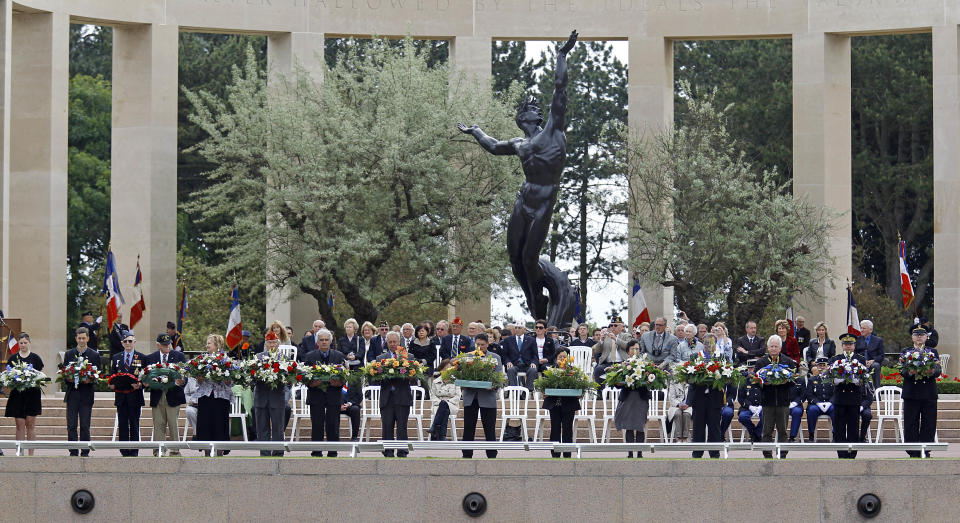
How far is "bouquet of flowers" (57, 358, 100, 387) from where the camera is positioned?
57.7ft

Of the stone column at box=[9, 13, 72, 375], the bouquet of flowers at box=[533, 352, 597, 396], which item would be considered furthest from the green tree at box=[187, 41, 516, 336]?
the bouquet of flowers at box=[533, 352, 597, 396]

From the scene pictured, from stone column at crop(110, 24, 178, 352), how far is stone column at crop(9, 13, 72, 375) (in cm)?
176

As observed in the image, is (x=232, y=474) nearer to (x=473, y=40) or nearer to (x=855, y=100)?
(x=473, y=40)

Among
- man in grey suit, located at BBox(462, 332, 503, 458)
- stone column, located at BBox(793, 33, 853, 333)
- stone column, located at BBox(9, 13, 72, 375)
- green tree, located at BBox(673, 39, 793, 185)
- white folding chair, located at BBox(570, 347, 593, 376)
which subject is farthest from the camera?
green tree, located at BBox(673, 39, 793, 185)

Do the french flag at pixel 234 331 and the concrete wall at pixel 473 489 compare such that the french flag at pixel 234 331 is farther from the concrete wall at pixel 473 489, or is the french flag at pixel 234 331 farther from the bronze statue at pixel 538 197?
the concrete wall at pixel 473 489

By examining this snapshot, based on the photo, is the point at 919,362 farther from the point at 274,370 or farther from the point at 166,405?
the point at 166,405

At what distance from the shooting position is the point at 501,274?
30.4 m

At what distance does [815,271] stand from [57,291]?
14758mm

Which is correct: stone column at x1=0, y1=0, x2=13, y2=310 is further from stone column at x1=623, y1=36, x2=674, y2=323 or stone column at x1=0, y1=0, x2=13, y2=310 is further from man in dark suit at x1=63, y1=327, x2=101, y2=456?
stone column at x1=623, y1=36, x2=674, y2=323

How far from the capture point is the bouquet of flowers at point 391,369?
55.8ft

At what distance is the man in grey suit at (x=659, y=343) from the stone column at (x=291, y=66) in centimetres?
1287

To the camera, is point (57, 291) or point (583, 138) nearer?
point (57, 291)

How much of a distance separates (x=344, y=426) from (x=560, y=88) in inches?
228

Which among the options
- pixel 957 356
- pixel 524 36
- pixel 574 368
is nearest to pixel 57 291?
pixel 524 36
